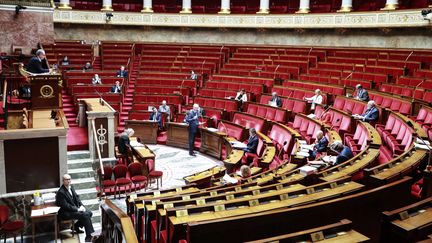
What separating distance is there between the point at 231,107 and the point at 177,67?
4482mm

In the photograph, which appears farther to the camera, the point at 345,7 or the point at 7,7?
the point at 345,7

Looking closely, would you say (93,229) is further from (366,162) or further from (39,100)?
(366,162)

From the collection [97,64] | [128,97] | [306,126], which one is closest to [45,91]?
[306,126]

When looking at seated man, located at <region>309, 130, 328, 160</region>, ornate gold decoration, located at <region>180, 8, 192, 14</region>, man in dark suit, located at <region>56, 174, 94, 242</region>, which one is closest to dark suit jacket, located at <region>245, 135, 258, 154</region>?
seated man, located at <region>309, 130, 328, 160</region>

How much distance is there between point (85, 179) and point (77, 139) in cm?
126

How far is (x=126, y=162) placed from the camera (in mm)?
8047

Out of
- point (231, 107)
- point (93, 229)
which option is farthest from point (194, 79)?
point (93, 229)

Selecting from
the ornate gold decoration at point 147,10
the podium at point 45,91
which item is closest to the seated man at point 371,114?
the podium at point 45,91

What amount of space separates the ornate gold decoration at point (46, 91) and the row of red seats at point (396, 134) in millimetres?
5610

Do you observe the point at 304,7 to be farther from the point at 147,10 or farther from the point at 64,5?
the point at 64,5

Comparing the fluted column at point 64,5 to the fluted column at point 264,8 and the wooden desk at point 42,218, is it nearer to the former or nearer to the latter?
the fluted column at point 264,8

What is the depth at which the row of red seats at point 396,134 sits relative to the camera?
6234 millimetres

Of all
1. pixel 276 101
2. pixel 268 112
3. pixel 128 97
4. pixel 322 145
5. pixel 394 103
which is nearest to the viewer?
pixel 322 145

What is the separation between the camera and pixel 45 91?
7.18 m
